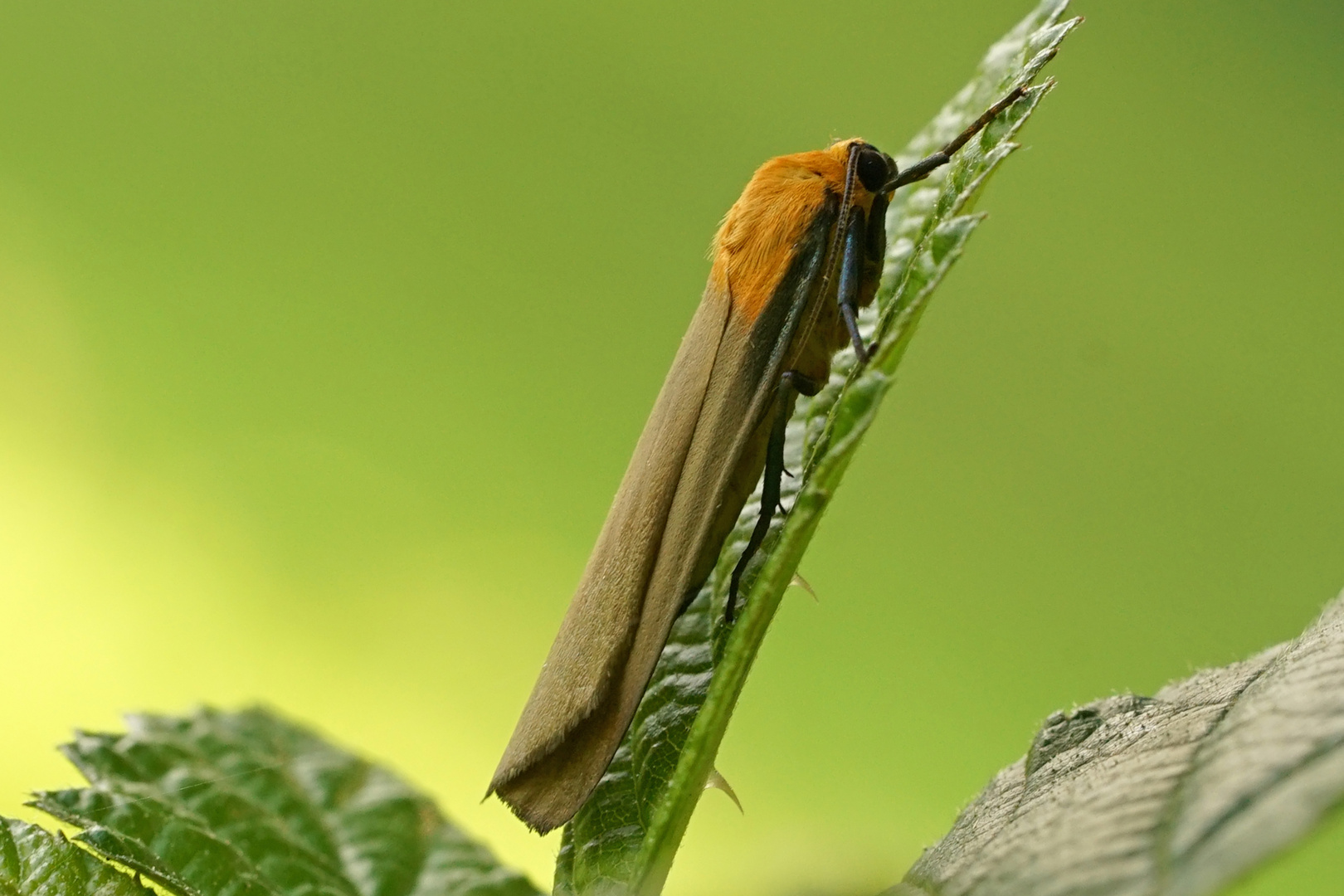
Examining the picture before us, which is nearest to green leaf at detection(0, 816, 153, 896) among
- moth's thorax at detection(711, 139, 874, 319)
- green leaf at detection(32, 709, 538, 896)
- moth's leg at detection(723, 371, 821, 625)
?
green leaf at detection(32, 709, 538, 896)

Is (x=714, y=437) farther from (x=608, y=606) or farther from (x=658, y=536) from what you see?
(x=608, y=606)

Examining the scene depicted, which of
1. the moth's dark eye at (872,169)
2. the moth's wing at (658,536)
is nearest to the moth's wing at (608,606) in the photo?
the moth's wing at (658,536)

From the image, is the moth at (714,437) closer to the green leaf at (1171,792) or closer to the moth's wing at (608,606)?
the moth's wing at (608,606)

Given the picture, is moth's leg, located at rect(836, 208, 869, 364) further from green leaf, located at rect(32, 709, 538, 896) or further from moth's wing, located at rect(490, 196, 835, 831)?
green leaf, located at rect(32, 709, 538, 896)

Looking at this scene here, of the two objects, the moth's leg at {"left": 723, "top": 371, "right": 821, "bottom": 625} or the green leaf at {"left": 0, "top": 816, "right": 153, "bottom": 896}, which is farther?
the moth's leg at {"left": 723, "top": 371, "right": 821, "bottom": 625}

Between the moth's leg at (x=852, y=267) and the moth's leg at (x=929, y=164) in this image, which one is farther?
the moth's leg at (x=929, y=164)

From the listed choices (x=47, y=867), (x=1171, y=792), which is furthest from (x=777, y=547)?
(x=47, y=867)
